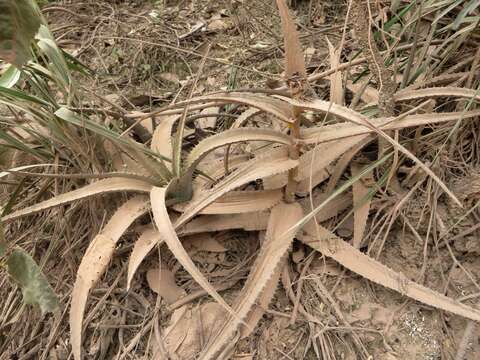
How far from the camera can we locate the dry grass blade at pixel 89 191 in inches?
39.8

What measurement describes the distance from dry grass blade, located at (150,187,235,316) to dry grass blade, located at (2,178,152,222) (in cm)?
7

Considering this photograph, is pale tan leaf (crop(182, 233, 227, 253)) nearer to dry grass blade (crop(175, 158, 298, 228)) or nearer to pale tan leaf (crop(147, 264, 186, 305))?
pale tan leaf (crop(147, 264, 186, 305))

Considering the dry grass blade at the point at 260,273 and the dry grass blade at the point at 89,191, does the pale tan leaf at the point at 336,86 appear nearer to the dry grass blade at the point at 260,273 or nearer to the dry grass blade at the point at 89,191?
the dry grass blade at the point at 260,273

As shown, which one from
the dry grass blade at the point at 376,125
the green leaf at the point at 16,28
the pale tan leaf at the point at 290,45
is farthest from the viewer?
the dry grass blade at the point at 376,125

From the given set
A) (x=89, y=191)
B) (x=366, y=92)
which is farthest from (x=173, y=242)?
(x=366, y=92)

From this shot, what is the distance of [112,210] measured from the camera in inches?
46.0

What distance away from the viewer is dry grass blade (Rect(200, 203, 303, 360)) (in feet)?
2.92

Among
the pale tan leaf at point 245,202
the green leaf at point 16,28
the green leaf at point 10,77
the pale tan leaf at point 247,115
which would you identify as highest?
the green leaf at point 16,28

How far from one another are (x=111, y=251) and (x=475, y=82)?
88 cm

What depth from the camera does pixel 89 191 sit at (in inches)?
40.3

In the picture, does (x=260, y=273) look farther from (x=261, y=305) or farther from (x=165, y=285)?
(x=165, y=285)

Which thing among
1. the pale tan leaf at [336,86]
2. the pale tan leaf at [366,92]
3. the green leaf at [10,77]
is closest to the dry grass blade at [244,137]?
the pale tan leaf at [336,86]

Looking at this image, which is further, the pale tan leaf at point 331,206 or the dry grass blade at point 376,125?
the pale tan leaf at point 331,206

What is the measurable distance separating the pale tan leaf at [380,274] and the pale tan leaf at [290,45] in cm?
36
